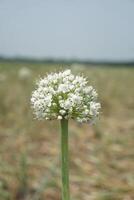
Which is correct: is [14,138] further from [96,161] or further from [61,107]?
[61,107]

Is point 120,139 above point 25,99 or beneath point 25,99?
beneath

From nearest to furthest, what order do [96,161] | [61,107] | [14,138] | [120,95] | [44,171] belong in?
[61,107], [44,171], [96,161], [14,138], [120,95]

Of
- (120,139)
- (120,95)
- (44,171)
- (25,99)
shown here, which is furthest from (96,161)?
(120,95)

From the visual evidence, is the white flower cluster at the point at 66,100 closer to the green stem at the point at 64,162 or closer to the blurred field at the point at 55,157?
the green stem at the point at 64,162

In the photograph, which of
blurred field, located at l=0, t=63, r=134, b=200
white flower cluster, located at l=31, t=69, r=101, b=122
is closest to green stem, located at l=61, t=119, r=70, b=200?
white flower cluster, located at l=31, t=69, r=101, b=122

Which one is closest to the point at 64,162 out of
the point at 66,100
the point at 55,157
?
the point at 66,100

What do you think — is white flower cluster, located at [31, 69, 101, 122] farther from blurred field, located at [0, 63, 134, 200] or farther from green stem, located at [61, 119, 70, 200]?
blurred field, located at [0, 63, 134, 200]

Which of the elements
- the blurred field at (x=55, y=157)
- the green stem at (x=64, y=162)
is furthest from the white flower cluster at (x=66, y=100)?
the blurred field at (x=55, y=157)
